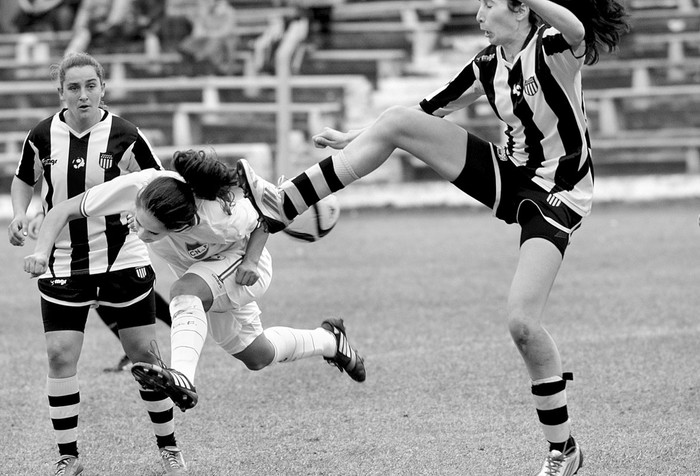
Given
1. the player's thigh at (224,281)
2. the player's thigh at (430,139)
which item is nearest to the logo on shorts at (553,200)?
the player's thigh at (430,139)

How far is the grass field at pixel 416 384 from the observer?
15.6 feet

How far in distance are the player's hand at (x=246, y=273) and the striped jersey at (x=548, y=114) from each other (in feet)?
3.56

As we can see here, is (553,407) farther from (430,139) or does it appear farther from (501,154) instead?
(430,139)

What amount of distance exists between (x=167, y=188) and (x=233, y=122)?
12.0 m

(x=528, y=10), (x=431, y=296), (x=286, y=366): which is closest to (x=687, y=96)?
(x=431, y=296)

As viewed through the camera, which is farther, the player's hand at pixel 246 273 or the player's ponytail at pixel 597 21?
the player's hand at pixel 246 273

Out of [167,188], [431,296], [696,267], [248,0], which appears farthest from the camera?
[248,0]

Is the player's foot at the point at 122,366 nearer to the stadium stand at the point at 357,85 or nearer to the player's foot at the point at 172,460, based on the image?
the player's foot at the point at 172,460

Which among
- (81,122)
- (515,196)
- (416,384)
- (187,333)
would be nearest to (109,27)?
(416,384)

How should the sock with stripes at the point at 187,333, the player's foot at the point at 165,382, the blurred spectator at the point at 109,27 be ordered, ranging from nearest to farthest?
the player's foot at the point at 165,382 → the sock with stripes at the point at 187,333 → the blurred spectator at the point at 109,27

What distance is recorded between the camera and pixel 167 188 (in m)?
4.22

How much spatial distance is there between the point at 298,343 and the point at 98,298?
3.55 ft

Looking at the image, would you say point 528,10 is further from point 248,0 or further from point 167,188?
point 248,0

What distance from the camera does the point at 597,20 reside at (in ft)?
13.9
